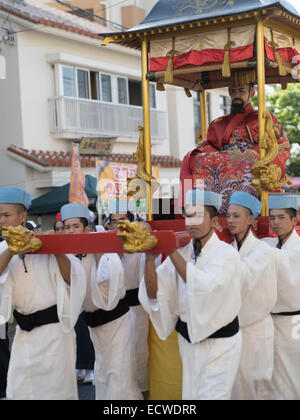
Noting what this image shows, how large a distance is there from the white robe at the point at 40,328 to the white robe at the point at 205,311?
55 cm

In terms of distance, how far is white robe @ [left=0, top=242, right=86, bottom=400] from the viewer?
375cm

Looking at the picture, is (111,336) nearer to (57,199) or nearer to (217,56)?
(217,56)

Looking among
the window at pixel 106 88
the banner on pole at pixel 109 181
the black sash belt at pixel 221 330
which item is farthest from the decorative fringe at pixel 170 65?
the window at pixel 106 88

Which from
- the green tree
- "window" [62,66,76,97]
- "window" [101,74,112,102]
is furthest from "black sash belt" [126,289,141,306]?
the green tree

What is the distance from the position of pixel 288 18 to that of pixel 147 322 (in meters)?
2.79

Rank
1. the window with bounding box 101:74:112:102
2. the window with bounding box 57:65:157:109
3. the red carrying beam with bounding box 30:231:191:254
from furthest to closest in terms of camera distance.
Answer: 1. the window with bounding box 101:74:112:102
2. the window with bounding box 57:65:157:109
3. the red carrying beam with bounding box 30:231:191:254

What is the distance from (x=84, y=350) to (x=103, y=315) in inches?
75.6

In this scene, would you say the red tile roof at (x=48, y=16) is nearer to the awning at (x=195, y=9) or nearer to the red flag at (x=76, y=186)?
the red flag at (x=76, y=186)

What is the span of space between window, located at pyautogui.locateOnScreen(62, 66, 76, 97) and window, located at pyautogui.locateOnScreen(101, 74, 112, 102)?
1.20 meters

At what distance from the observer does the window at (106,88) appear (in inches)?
611

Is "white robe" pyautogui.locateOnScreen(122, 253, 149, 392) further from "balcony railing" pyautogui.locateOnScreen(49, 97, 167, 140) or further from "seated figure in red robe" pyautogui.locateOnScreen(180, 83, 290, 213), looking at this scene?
"balcony railing" pyautogui.locateOnScreen(49, 97, 167, 140)

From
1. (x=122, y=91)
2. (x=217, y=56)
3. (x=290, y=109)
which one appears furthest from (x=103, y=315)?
(x=290, y=109)

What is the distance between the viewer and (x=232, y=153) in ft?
16.5

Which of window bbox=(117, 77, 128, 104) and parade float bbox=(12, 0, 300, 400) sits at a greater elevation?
window bbox=(117, 77, 128, 104)
